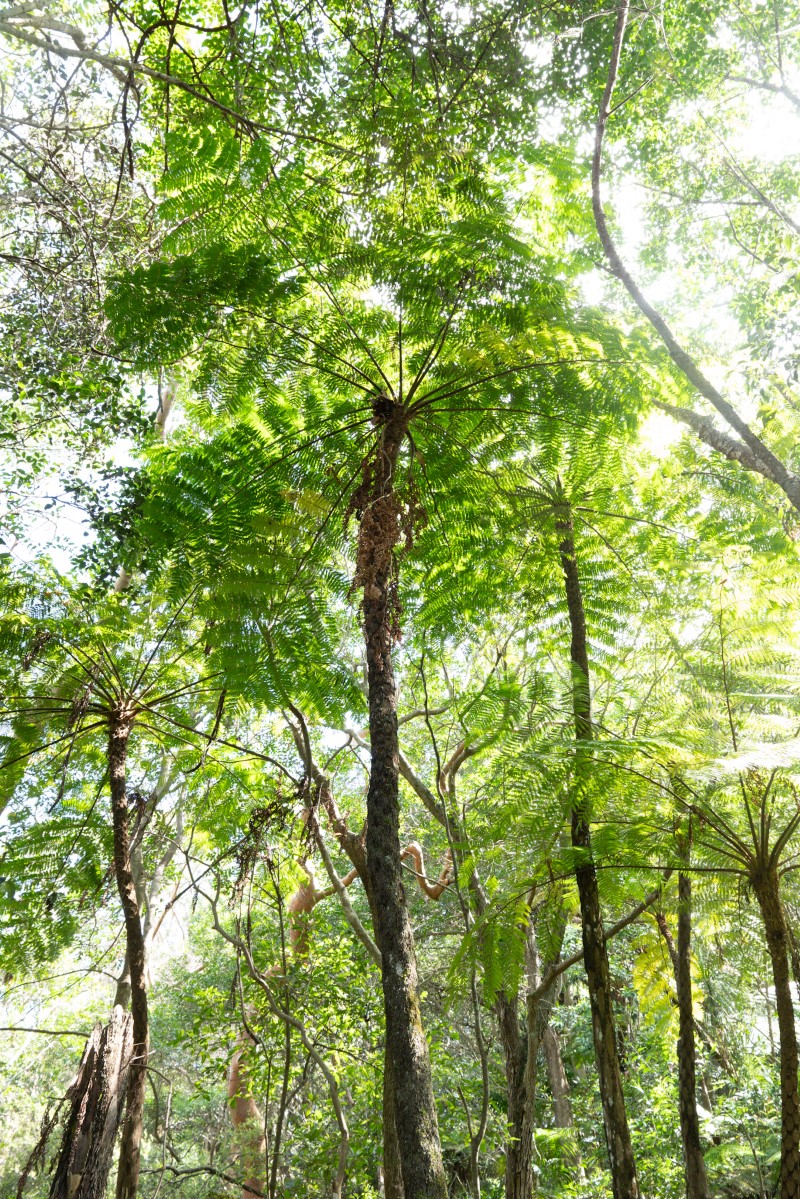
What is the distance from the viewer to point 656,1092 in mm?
9570

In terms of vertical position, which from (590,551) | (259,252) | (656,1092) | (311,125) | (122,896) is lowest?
(656,1092)

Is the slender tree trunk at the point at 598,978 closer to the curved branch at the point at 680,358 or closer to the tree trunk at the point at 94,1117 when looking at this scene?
the curved branch at the point at 680,358

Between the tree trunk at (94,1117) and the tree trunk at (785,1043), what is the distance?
296cm

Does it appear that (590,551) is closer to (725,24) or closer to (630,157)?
(630,157)

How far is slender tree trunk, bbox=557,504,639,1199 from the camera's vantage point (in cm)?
343

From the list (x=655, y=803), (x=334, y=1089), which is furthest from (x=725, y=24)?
(x=334, y=1089)

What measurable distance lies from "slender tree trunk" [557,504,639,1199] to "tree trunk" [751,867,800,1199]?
2.17 ft

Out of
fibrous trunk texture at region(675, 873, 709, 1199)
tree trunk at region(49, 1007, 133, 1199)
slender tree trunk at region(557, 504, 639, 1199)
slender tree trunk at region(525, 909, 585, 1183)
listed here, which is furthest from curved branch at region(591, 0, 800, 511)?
tree trunk at region(49, 1007, 133, 1199)

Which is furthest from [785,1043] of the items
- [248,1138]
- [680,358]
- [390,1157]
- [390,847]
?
[248,1138]

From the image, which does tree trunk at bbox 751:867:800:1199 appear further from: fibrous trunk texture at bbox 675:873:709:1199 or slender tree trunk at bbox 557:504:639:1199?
A: fibrous trunk texture at bbox 675:873:709:1199

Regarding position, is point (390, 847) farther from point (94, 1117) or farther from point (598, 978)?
point (94, 1117)

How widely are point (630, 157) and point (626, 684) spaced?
668 centimetres

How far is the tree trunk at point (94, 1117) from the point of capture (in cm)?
320

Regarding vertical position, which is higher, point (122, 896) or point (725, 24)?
point (725, 24)
